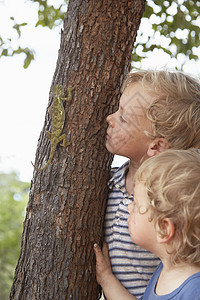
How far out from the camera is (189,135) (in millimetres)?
2170

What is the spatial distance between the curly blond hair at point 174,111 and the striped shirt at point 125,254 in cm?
37

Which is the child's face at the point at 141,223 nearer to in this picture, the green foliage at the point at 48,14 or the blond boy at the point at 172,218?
the blond boy at the point at 172,218

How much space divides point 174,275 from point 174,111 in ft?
2.60

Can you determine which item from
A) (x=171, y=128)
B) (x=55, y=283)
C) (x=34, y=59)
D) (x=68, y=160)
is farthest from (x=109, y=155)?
(x=34, y=59)

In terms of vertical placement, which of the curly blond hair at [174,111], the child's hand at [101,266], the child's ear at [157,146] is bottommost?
the child's hand at [101,266]

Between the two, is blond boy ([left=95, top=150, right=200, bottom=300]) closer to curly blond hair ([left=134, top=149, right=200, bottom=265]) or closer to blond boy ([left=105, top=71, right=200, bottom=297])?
curly blond hair ([left=134, top=149, right=200, bottom=265])

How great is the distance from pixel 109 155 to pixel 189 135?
0.47m

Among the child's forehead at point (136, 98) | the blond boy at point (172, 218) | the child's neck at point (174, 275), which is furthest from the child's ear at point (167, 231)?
the child's forehead at point (136, 98)

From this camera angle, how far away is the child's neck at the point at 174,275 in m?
1.79

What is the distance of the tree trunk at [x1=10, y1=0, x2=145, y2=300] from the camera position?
2252 mm

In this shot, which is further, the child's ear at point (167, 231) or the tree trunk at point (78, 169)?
the tree trunk at point (78, 169)

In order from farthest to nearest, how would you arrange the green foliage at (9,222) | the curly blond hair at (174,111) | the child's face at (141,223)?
1. the green foliage at (9,222)
2. the curly blond hair at (174,111)
3. the child's face at (141,223)

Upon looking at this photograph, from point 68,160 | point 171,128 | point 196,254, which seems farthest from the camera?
point 68,160

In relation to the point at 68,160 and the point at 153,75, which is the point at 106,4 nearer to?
the point at 153,75
